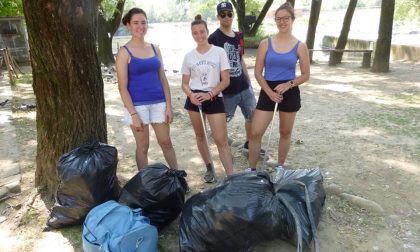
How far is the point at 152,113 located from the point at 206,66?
62 cm

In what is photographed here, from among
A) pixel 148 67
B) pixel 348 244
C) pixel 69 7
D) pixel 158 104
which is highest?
pixel 69 7

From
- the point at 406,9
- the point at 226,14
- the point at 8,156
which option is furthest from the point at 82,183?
the point at 406,9

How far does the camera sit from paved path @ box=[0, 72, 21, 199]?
3.65 metres

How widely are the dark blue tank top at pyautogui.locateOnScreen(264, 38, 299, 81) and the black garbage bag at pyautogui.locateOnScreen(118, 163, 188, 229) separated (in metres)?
1.30

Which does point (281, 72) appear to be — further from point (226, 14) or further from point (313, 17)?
point (313, 17)

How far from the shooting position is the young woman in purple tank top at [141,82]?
3.01 meters

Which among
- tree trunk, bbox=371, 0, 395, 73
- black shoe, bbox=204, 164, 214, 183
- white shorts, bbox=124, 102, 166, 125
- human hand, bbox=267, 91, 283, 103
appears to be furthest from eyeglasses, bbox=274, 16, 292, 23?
tree trunk, bbox=371, 0, 395, 73

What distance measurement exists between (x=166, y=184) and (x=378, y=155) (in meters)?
2.71

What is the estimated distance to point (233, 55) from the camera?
3713mm

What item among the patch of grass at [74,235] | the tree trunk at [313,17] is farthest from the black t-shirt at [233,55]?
the tree trunk at [313,17]

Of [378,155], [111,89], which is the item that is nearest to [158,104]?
[378,155]

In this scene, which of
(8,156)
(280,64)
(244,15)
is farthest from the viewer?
(244,15)

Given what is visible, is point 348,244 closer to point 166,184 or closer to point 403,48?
point 166,184

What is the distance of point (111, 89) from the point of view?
30.8 ft
